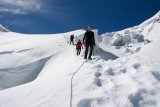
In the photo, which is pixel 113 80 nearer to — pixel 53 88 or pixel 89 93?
pixel 89 93

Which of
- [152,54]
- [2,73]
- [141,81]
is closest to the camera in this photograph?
[141,81]

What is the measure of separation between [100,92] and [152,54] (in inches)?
146

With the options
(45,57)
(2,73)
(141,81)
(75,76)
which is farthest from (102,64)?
(45,57)

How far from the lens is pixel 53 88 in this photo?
26.0ft

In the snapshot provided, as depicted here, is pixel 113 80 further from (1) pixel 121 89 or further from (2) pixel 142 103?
(2) pixel 142 103

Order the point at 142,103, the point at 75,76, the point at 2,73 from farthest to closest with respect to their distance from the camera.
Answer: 1. the point at 2,73
2. the point at 75,76
3. the point at 142,103

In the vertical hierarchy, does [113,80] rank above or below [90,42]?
below

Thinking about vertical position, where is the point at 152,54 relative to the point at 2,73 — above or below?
above

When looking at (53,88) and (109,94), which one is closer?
(109,94)

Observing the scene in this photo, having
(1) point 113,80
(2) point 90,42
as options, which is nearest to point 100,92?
(1) point 113,80

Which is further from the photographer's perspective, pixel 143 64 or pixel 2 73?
pixel 2 73

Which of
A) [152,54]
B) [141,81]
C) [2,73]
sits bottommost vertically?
[2,73]

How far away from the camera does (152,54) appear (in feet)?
33.4

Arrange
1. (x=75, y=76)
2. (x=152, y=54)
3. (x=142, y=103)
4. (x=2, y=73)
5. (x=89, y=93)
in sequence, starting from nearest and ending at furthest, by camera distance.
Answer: (x=142, y=103) < (x=89, y=93) < (x=75, y=76) < (x=152, y=54) < (x=2, y=73)
